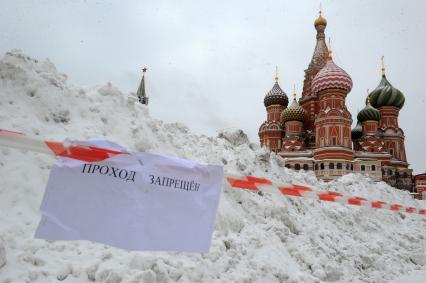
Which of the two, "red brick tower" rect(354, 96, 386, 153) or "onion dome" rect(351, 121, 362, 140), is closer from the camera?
"red brick tower" rect(354, 96, 386, 153)

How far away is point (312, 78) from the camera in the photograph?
131 feet

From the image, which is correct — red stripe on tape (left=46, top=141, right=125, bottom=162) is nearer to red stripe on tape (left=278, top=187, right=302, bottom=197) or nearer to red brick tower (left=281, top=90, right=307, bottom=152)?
red stripe on tape (left=278, top=187, right=302, bottom=197)

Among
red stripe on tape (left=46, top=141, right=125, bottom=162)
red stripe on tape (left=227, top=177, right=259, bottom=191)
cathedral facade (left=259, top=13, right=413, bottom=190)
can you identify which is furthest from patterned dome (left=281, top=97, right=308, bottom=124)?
red stripe on tape (left=46, top=141, right=125, bottom=162)

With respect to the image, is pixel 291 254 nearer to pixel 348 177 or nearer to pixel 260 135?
pixel 348 177

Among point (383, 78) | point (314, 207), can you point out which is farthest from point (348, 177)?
point (383, 78)

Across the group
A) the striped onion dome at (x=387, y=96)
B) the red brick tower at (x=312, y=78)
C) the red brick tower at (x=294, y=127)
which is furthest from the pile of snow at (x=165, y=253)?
the striped onion dome at (x=387, y=96)

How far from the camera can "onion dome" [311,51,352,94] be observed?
109 feet

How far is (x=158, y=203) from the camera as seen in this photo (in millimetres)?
2896

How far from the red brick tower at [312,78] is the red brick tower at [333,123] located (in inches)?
171

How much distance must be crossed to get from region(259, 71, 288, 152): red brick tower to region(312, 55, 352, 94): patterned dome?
7063 millimetres

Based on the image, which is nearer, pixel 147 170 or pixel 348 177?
pixel 147 170

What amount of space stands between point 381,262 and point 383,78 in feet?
130

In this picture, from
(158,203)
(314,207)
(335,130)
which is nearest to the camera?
(158,203)

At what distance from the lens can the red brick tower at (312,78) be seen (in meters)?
38.2
